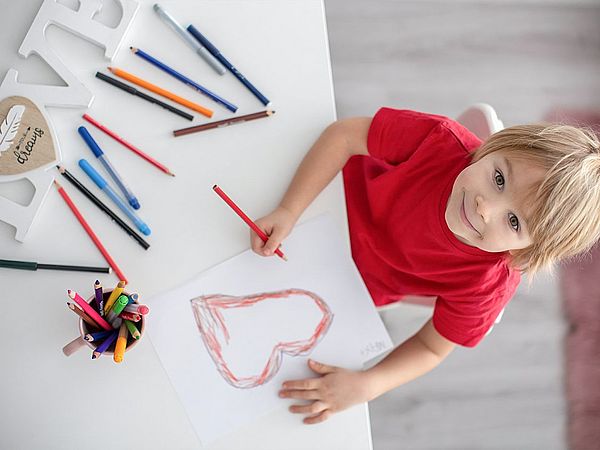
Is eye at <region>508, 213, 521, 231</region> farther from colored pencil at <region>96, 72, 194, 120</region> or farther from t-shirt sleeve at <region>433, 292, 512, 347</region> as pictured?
colored pencil at <region>96, 72, 194, 120</region>

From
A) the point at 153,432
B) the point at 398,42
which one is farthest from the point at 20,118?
the point at 398,42

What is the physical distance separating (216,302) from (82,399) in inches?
7.7

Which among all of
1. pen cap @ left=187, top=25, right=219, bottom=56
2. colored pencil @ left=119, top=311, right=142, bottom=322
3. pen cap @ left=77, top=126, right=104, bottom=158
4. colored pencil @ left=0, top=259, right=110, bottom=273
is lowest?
colored pencil @ left=119, top=311, right=142, bottom=322

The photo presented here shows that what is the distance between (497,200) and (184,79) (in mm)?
414

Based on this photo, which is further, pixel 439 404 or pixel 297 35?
pixel 439 404

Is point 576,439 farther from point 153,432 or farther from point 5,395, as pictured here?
point 5,395

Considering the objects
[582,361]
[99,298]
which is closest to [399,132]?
[99,298]

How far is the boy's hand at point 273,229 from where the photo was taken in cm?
75

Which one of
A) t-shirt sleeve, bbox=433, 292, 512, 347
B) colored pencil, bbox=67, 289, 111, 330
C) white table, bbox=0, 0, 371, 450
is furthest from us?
t-shirt sleeve, bbox=433, 292, 512, 347

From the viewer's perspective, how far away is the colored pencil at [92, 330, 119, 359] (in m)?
0.63

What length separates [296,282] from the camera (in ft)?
2.52

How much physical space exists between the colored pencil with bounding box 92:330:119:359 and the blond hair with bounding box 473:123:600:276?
0.48 m

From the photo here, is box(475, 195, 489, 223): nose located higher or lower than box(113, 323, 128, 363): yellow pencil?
higher

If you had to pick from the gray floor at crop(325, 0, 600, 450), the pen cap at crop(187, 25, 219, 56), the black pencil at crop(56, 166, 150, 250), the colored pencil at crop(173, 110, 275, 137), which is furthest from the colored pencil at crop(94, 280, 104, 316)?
the gray floor at crop(325, 0, 600, 450)
